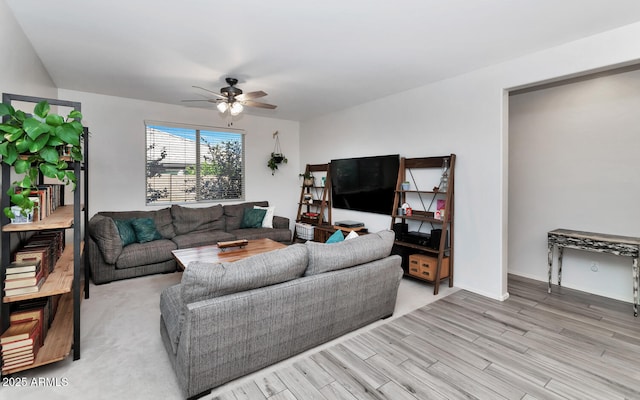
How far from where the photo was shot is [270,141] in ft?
20.5

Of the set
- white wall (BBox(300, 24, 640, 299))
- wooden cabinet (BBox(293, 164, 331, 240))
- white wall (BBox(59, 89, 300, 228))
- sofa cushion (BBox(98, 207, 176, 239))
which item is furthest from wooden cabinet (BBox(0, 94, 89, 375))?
wooden cabinet (BBox(293, 164, 331, 240))

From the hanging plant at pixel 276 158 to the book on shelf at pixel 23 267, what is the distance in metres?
4.38

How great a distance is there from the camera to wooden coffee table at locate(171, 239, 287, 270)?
319 centimetres

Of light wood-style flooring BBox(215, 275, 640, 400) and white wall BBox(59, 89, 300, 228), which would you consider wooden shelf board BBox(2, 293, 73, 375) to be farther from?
white wall BBox(59, 89, 300, 228)

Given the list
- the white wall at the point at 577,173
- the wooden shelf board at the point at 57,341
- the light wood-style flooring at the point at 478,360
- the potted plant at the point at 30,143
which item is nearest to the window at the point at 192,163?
the wooden shelf board at the point at 57,341

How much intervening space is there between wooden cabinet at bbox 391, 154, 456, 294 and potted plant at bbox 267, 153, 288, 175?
9.19 feet

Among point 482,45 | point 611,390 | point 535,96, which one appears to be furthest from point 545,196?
point 611,390

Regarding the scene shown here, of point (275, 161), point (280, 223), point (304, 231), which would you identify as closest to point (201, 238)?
point (280, 223)

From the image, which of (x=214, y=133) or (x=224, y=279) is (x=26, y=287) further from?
(x=214, y=133)

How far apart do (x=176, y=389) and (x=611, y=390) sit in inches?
109

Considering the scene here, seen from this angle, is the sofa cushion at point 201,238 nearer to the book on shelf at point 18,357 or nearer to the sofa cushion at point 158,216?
the sofa cushion at point 158,216

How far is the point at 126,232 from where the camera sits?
411cm

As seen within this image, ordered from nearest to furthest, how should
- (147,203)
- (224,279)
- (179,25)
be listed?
(224,279) → (179,25) → (147,203)

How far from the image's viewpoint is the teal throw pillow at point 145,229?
423 centimetres
